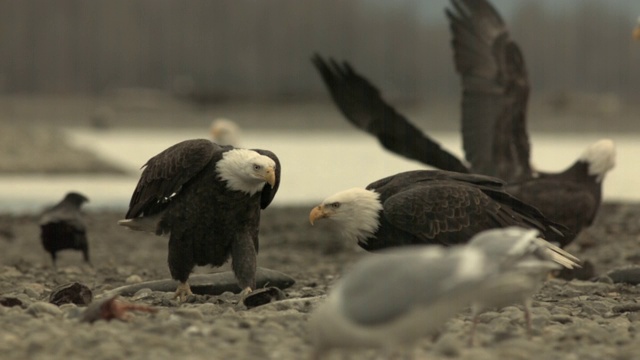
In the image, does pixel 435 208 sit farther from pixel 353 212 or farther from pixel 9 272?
pixel 9 272

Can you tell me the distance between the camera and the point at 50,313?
247 inches

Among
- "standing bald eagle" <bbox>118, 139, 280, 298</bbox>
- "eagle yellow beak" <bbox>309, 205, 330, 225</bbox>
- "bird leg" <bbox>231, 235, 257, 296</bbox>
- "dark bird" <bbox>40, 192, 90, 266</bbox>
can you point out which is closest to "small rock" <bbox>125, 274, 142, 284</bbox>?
"standing bald eagle" <bbox>118, 139, 280, 298</bbox>

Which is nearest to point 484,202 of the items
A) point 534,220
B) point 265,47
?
point 534,220

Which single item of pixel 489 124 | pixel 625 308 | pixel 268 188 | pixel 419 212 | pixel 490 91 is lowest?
pixel 625 308

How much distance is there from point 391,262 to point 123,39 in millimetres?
78126

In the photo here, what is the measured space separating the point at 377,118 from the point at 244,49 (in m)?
72.1

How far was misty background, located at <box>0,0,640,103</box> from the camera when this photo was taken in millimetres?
75000

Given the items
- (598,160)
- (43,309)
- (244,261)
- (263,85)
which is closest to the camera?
(43,309)

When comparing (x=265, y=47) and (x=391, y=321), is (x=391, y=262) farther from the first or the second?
(x=265, y=47)

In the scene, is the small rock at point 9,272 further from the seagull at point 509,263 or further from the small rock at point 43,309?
the seagull at point 509,263

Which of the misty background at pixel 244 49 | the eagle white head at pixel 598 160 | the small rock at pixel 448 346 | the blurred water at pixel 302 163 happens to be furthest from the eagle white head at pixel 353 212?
the misty background at pixel 244 49

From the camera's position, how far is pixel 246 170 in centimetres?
710

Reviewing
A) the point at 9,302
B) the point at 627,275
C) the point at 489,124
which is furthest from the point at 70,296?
the point at 489,124

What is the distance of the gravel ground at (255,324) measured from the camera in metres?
5.35
